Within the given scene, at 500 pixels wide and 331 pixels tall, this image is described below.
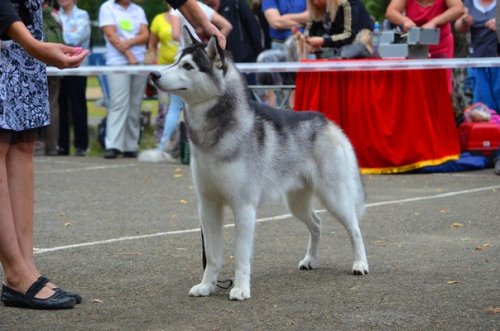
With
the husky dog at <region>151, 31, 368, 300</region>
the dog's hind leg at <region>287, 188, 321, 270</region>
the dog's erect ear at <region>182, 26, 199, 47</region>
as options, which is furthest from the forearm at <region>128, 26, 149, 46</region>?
the dog's erect ear at <region>182, 26, 199, 47</region>

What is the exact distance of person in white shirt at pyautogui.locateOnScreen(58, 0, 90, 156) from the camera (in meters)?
14.3

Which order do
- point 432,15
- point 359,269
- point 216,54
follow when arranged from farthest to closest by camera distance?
point 432,15, point 359,269, point 216,54

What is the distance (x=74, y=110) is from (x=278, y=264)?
28.5ft

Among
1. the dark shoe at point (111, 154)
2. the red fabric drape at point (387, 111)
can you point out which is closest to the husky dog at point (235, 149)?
the red fabric drape at point (387, 111)

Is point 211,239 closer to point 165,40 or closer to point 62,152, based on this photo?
point 165,40

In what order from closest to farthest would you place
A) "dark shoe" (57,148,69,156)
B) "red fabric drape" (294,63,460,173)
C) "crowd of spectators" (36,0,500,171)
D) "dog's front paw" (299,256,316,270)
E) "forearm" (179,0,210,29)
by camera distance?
"forearm" (179,0,210,29)
"dog's front paw" (299,256,316,270)
"red fabric drape" (294,63,460,173)
"crowd of spectators" (36,0,500,171)
"dark shoe" (57,148,69,156)

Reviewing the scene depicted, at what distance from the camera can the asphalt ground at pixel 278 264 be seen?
5.00 m

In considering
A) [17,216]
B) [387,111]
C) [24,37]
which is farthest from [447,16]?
[24,37]

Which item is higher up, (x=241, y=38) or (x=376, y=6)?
(x=241, y=38)

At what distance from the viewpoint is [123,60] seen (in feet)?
45.1

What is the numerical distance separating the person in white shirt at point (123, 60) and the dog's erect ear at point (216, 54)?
8.33 meters

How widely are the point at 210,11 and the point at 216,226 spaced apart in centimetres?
703

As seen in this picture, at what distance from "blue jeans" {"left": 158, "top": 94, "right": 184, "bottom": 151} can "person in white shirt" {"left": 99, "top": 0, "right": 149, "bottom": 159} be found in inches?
28.9

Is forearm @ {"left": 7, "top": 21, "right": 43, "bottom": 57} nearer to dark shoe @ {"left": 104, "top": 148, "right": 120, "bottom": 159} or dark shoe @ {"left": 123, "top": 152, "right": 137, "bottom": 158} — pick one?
dark shoe @ {"left": 104, "top": 148, "right": 120, "bottom": 159}
